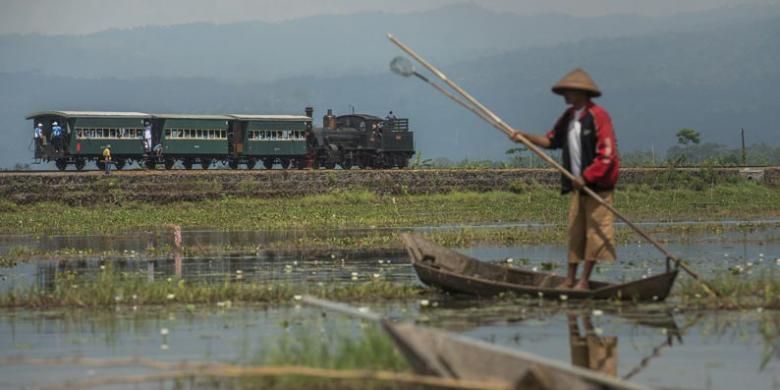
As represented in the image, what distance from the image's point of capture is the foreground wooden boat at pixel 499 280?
1767cm

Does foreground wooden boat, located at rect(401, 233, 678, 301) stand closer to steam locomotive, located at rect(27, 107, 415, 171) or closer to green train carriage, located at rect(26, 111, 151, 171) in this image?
green train carriage, located at rect(26, 111, 151, 171)

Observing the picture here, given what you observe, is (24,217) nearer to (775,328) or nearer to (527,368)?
(775,328)

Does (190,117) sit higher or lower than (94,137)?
higher

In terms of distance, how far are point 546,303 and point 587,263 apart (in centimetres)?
67

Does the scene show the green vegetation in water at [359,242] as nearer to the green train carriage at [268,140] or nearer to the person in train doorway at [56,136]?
the person in train doorway at [56,136]

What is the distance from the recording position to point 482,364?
1110cm

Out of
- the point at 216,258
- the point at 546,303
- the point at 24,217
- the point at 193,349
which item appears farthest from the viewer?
the point at 24,217

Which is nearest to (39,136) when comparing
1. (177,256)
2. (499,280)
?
(177,256)

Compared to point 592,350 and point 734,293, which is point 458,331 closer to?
point 592,350

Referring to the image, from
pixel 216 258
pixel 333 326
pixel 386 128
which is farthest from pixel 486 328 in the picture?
pixel 386 128

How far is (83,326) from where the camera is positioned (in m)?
17.1

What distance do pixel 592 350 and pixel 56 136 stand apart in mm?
45670

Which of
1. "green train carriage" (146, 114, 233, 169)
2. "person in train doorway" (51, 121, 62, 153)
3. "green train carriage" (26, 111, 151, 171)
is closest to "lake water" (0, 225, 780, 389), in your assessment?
"green train carriage" (26, 111, 151, 171)

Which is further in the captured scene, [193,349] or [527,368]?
[193,349]
